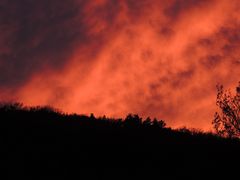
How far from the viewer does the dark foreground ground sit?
41.2 ft

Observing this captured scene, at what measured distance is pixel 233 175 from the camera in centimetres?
1417

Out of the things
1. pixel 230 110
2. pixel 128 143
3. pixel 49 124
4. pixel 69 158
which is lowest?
pixel 69 158

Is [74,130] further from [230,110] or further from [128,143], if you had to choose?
[230,110]

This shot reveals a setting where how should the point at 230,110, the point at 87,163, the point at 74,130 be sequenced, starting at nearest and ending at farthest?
the point at 87,163
the point at 74,130
the point at 230,110

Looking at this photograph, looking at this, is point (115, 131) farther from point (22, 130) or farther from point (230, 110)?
point (230, 110)

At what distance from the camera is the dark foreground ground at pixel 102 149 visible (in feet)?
41.2

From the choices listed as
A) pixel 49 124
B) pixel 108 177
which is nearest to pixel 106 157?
pixel 108 177

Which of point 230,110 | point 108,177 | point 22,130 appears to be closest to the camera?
point 108,177

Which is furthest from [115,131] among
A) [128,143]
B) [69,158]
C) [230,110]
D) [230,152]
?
[230,110]

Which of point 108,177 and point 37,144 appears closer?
point 108,177

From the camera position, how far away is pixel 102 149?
14562 mm

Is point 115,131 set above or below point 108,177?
above

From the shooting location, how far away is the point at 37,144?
13.9 m

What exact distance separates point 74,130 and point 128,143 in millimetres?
2420
